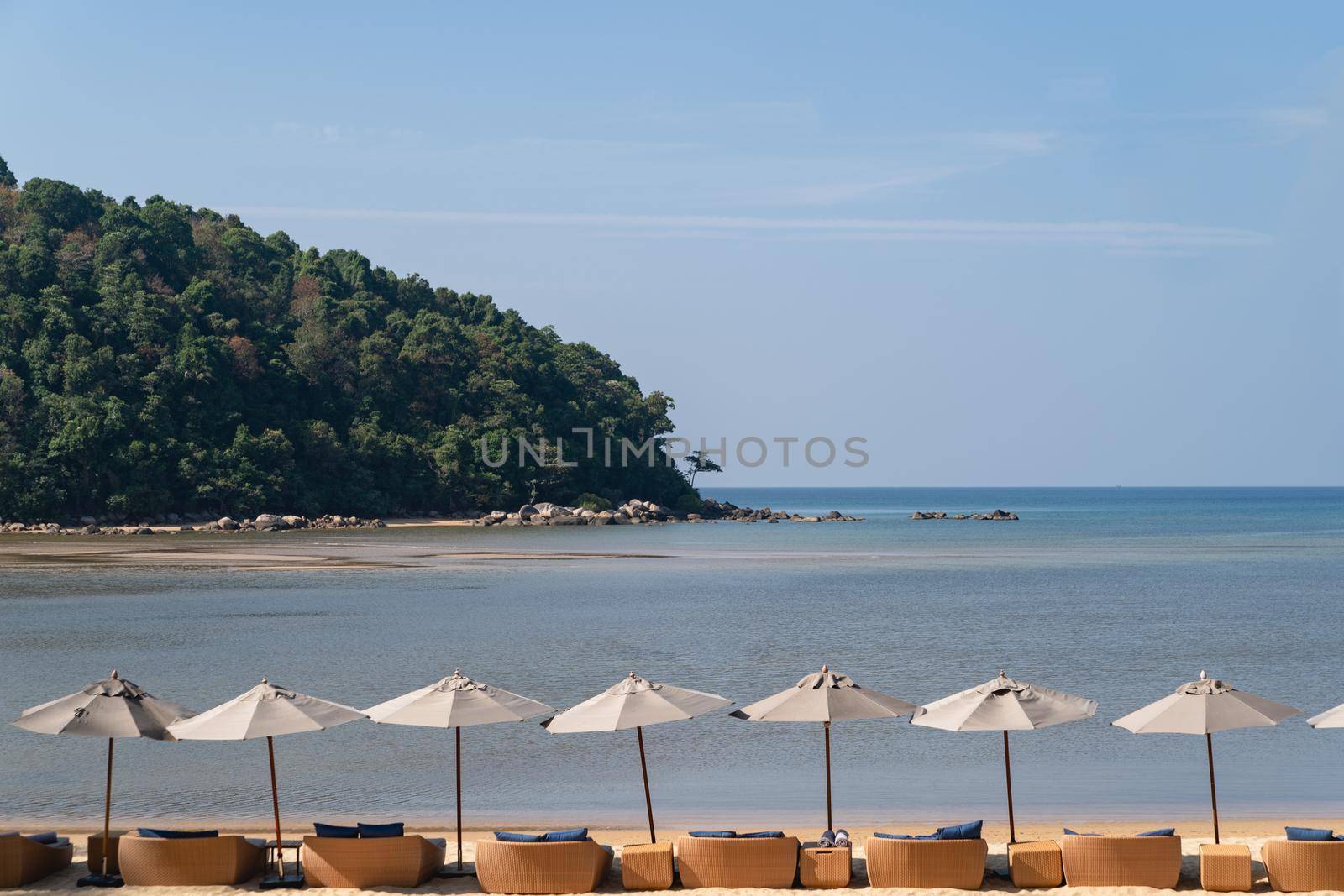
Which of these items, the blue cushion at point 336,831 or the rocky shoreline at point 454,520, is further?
the rocky shoreline at point 454,520

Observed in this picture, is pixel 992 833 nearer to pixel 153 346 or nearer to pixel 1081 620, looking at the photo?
pixel 1081 620

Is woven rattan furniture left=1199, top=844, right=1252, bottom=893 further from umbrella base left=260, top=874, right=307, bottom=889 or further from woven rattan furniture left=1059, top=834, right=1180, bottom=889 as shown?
umbrella base left=260, top=874, right=307, bottom=889

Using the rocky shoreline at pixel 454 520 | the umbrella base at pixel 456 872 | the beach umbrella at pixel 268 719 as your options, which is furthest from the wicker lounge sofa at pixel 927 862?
the rocky shoreline at pixel 454 520

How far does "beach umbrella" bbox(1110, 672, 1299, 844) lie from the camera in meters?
12.6

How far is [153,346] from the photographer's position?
324ft

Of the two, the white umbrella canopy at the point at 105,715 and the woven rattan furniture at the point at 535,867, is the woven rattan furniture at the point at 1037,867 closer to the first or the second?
the woven rattan furniture at the point at 535,867

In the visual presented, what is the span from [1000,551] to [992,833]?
2527 inches

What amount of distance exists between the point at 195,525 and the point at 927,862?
299ft

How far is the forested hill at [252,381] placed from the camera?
302 feet

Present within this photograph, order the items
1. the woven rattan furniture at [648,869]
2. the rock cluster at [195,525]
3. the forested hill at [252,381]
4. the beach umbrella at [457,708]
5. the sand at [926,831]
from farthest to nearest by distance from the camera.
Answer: the forested hill at [252,381] < the rock cluster at [195,525] < the beach umbrella at [457,708] < the woven rattan furniture at [648,869] < the sand at [926,831]

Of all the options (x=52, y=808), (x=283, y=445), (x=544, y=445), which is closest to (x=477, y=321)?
(x=544, y=445)

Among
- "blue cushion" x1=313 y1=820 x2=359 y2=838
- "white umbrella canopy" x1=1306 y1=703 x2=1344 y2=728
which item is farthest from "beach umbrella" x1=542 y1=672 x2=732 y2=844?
"white umbrella canopy" x1=1306 y1=703 x2=1344 y2=728

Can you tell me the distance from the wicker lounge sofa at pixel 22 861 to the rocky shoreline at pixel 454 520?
265 ft

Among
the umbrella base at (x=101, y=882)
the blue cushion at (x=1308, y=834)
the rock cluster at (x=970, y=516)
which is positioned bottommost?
the umbrella base at (x=101, y=882)
